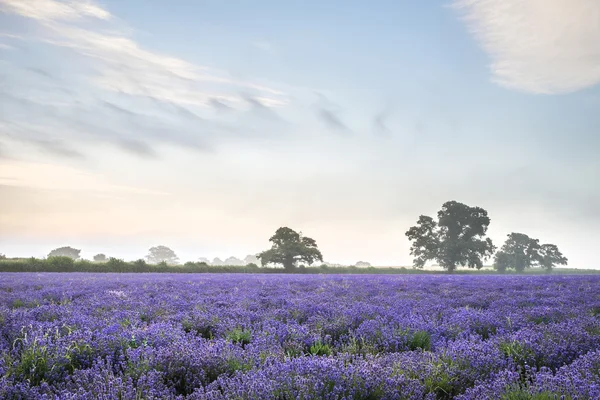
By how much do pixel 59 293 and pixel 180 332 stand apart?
22.3 ft

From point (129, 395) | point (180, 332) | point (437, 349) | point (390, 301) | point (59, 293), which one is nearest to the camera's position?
point (129, 395)

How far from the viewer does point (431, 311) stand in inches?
277

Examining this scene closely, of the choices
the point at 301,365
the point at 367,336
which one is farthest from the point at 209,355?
the point at 367,336

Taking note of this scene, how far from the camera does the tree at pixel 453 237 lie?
2283 inches

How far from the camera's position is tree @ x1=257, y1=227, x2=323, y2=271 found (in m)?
52.8

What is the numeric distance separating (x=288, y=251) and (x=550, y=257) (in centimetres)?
6428

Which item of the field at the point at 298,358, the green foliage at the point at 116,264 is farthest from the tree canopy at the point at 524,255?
the field at the point at 298,358

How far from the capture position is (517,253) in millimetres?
78312

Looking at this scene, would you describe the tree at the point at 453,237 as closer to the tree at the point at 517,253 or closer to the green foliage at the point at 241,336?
the tree at the point at 517,253

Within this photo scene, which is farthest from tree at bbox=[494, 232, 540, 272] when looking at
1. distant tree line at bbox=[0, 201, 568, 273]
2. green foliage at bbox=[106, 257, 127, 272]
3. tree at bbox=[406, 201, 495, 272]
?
green foliage at bbox=[106, 257, 127, 272]

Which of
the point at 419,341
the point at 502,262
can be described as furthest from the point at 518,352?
the point at 502,262

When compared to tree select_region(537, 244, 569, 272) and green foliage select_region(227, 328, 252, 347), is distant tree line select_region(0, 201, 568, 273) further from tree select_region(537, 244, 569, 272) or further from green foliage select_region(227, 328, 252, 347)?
green foliage select_region(227, 328, 252, 347)

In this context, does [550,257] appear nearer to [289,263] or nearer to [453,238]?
[453,238]

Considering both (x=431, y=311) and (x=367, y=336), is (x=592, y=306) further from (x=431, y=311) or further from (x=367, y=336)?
(x=367, y=336)
